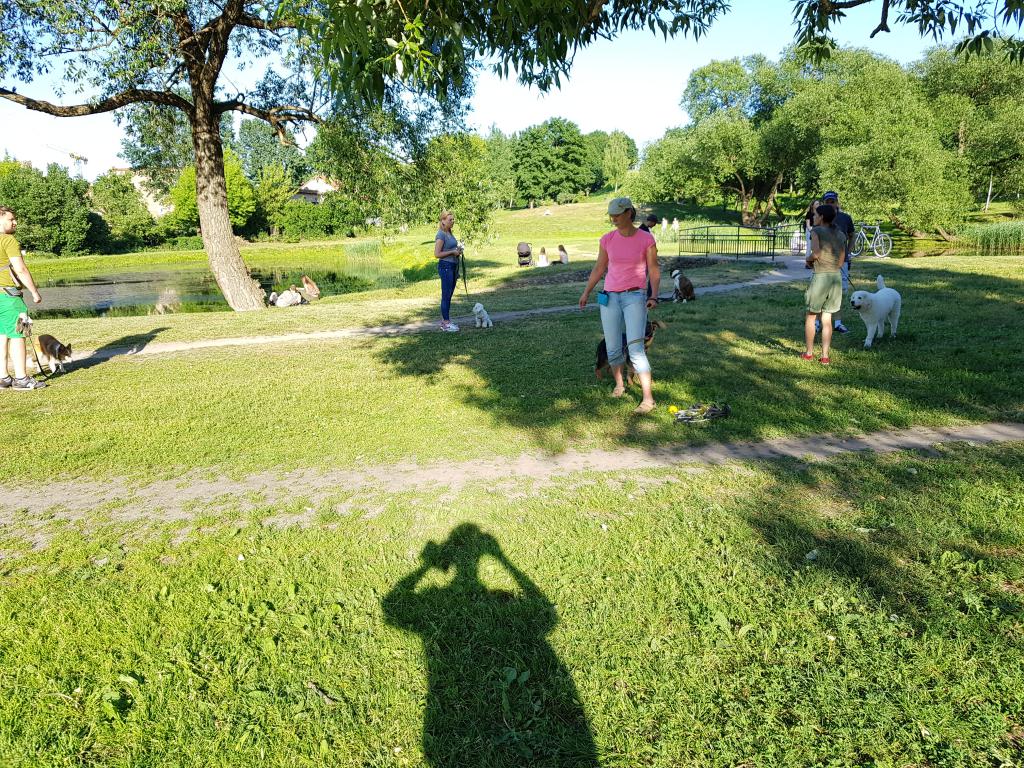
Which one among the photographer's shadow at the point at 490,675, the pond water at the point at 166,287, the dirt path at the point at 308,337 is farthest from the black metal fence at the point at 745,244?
the photographer's shadow at the point at 490,675

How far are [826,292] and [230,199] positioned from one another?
73.4 metres

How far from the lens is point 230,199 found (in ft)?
228

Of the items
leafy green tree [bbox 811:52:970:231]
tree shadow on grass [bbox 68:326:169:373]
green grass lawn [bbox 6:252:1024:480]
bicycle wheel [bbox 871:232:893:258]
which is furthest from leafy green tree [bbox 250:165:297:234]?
green grass lawn [bbox 6:252:1024:480]

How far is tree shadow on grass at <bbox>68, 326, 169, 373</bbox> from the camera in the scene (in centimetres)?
985

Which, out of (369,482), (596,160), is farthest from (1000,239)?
(596,160)

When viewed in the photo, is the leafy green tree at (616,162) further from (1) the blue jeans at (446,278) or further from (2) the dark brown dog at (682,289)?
(1) the blue jeans at (446,278)

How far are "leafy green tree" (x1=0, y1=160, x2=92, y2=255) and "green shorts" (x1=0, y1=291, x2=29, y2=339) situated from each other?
6287cm

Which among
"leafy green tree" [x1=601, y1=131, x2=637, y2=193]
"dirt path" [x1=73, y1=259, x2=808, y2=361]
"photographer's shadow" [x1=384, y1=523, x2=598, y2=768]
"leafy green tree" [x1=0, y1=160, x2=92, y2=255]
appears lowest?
"photographer's shadow" [x1=384, y1=523, x2=598, y2=768]

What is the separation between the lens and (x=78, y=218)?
60.2 metres

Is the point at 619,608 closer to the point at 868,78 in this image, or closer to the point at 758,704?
the point at 758,704

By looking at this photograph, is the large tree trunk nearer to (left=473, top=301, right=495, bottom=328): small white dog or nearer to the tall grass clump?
(left=473, top=301, right=495, bottom=328): small white dog

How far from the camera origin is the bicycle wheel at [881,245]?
77.7 ft

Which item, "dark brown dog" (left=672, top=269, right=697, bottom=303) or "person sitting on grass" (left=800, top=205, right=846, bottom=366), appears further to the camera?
"dark brown dog" (left=672, top=269, right=697, bottom=303)

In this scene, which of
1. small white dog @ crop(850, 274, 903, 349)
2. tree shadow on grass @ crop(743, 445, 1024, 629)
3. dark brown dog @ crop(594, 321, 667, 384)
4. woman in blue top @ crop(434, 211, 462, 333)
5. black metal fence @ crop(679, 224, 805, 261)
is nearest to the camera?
tree shadow on grass @ crop(743, 445, 1024, 629)
